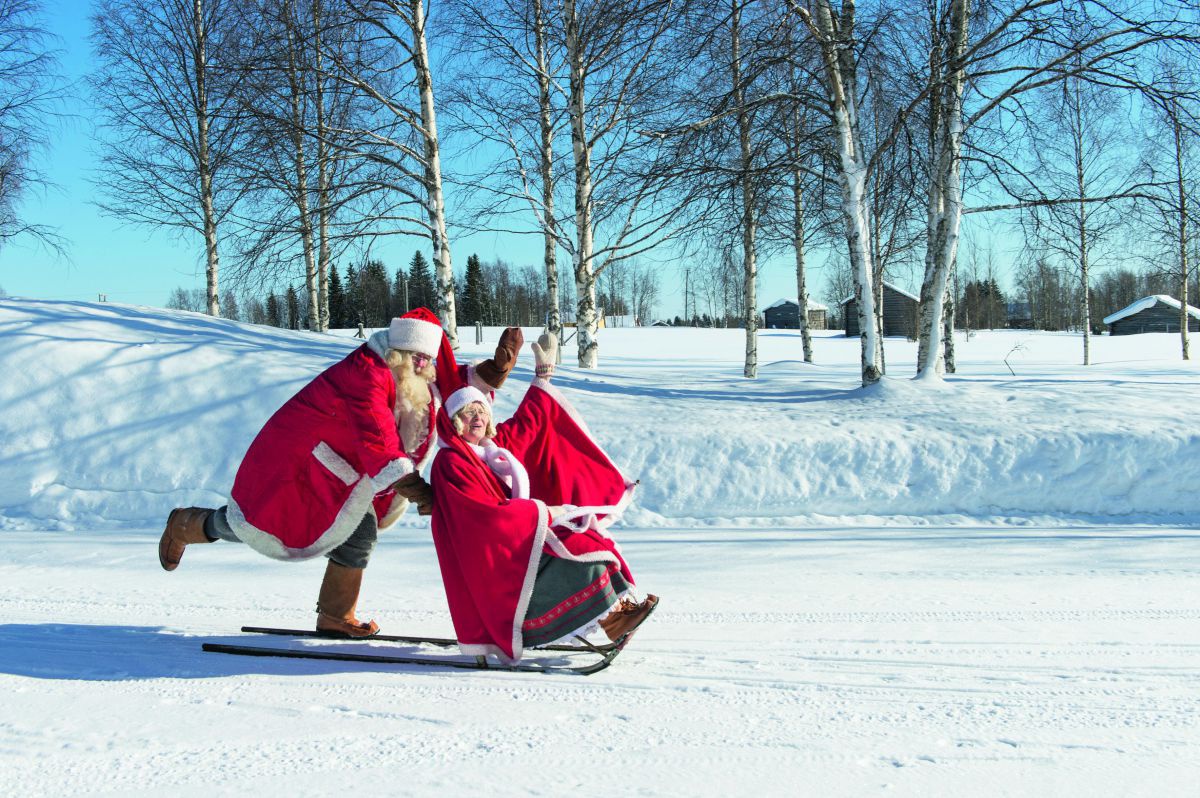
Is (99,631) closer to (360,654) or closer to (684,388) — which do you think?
(360,654)

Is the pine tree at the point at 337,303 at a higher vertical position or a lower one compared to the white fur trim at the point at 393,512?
higher

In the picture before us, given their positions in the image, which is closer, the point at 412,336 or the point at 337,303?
the point at 412,336

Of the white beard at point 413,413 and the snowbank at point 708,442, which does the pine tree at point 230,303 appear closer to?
the snowbank at point 708,442

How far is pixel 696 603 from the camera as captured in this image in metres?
4.57

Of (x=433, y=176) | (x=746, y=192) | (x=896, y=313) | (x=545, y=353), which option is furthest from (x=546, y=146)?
(x=896, y=313)

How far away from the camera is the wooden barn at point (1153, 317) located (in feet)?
167

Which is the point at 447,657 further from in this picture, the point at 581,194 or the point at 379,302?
the point at 379,302

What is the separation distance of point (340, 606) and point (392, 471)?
34.2 inches

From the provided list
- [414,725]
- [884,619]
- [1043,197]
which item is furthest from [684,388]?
[414,725]

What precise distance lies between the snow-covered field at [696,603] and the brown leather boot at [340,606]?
1.03ft

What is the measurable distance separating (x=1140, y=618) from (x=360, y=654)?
366cm

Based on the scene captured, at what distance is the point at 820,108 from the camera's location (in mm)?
9742

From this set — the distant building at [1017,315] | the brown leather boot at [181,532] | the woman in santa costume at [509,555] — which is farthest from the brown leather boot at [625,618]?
the distant building at [1017,315]

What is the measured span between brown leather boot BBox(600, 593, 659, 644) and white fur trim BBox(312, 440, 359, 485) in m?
1.27
